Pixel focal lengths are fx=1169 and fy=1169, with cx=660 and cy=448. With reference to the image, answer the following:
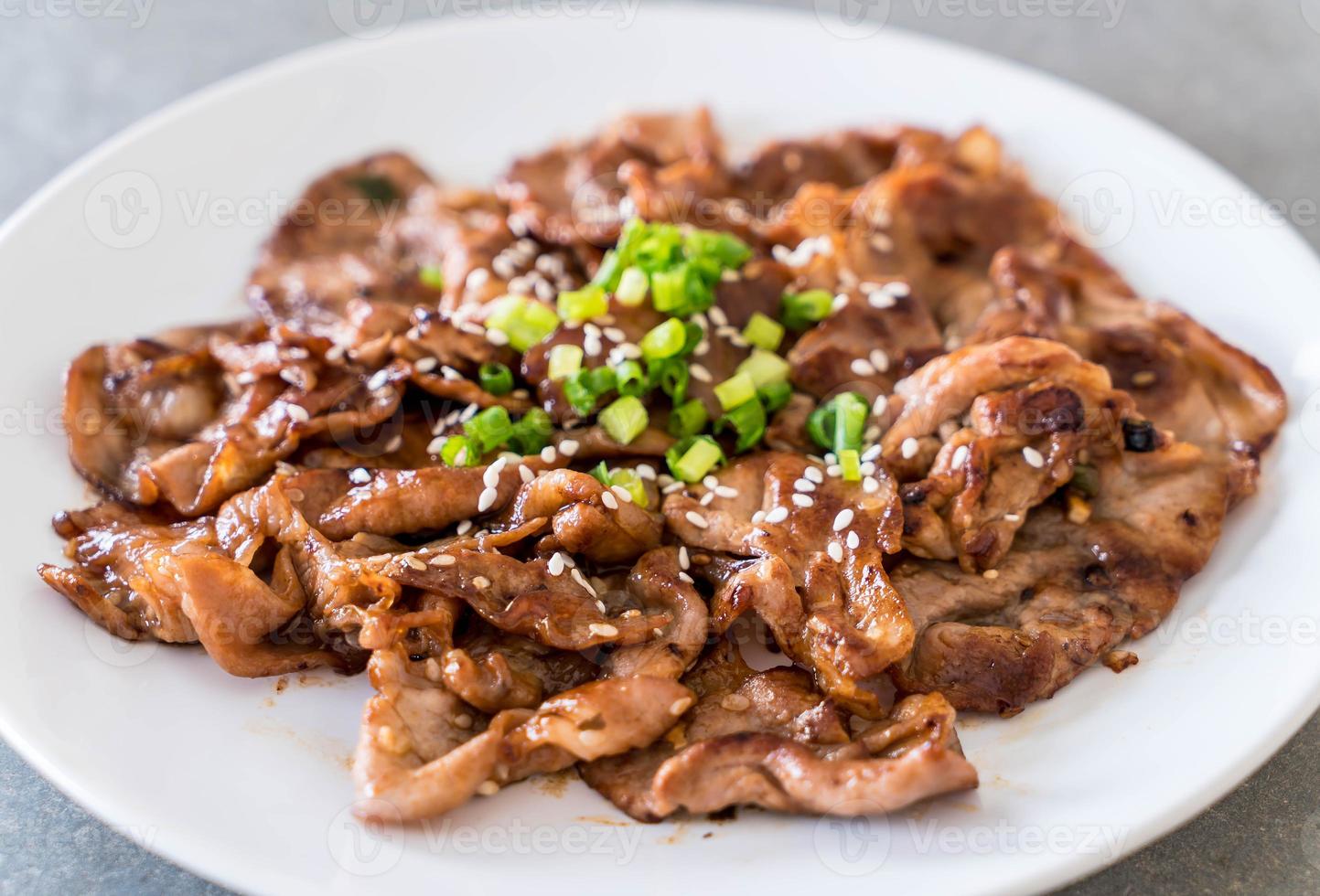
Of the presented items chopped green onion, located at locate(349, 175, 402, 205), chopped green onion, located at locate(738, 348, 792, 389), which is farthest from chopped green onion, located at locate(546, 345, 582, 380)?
chopped green onion, located at locate(349, 175, 402, 205)

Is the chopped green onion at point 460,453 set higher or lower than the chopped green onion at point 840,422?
higher

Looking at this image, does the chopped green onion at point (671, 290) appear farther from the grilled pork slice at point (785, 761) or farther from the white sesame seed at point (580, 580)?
the grilled pork slice at point (785, 761)

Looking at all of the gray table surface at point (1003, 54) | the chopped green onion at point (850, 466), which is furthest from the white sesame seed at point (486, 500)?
the gray table surface at point (1003, 54)

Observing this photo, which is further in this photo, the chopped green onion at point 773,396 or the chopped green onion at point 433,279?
the chopped green onion at point 433,279

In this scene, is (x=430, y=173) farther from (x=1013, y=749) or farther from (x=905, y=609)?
(x=1013, y=749)

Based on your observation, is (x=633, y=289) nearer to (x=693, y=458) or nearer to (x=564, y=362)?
(x=564, y=362)

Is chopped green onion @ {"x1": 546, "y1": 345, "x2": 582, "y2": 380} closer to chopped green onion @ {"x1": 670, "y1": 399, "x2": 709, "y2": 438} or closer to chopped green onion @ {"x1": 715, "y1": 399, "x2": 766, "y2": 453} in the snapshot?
chopped green onion @ {"x1": 670, "y1": 399, "x2": 709, "y2": 438}

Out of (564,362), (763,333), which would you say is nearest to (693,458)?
(564,362)
